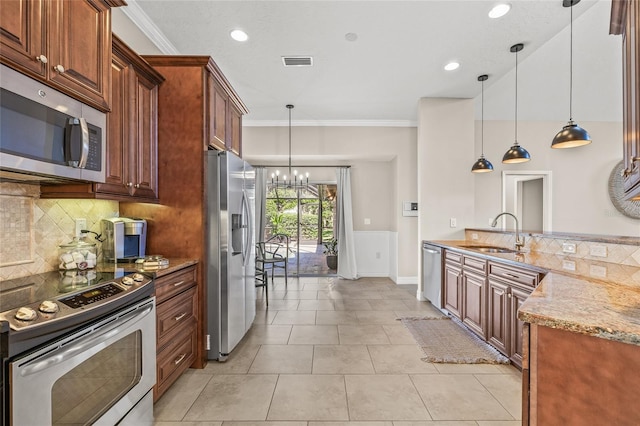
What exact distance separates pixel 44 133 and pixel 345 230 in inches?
191

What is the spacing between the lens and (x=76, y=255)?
70.3 inches

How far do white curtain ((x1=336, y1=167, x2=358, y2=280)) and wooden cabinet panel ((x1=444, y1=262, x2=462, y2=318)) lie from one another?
89.8 inches

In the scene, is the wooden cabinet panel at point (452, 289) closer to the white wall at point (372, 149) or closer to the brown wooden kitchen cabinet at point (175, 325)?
the white wall at point (372, 149)

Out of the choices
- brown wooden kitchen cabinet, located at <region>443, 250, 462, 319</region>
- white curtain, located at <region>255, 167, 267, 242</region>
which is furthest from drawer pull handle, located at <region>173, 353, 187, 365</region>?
white curtain, located at <region>255, 167, 267, 242</region>

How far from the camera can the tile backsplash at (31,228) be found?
1.51 m

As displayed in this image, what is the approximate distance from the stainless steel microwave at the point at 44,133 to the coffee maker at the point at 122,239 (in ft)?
1.86

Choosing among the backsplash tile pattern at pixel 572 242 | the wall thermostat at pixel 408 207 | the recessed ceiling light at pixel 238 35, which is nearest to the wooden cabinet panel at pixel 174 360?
the recessed ceiling light at pixel 238 35

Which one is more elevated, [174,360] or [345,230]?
[345,230]

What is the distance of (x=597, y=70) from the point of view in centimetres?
370

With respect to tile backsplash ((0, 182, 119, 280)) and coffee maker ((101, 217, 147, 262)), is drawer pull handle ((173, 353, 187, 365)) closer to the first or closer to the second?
coffee maker ((101, 217, 147, 262))

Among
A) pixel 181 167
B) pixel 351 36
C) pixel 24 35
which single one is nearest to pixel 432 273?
pixel 351 36

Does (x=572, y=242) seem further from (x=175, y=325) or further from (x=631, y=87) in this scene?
(x=175, y=325)

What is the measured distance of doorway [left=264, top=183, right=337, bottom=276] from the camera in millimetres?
6027

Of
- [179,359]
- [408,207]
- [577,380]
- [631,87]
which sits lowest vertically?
[179,359]
